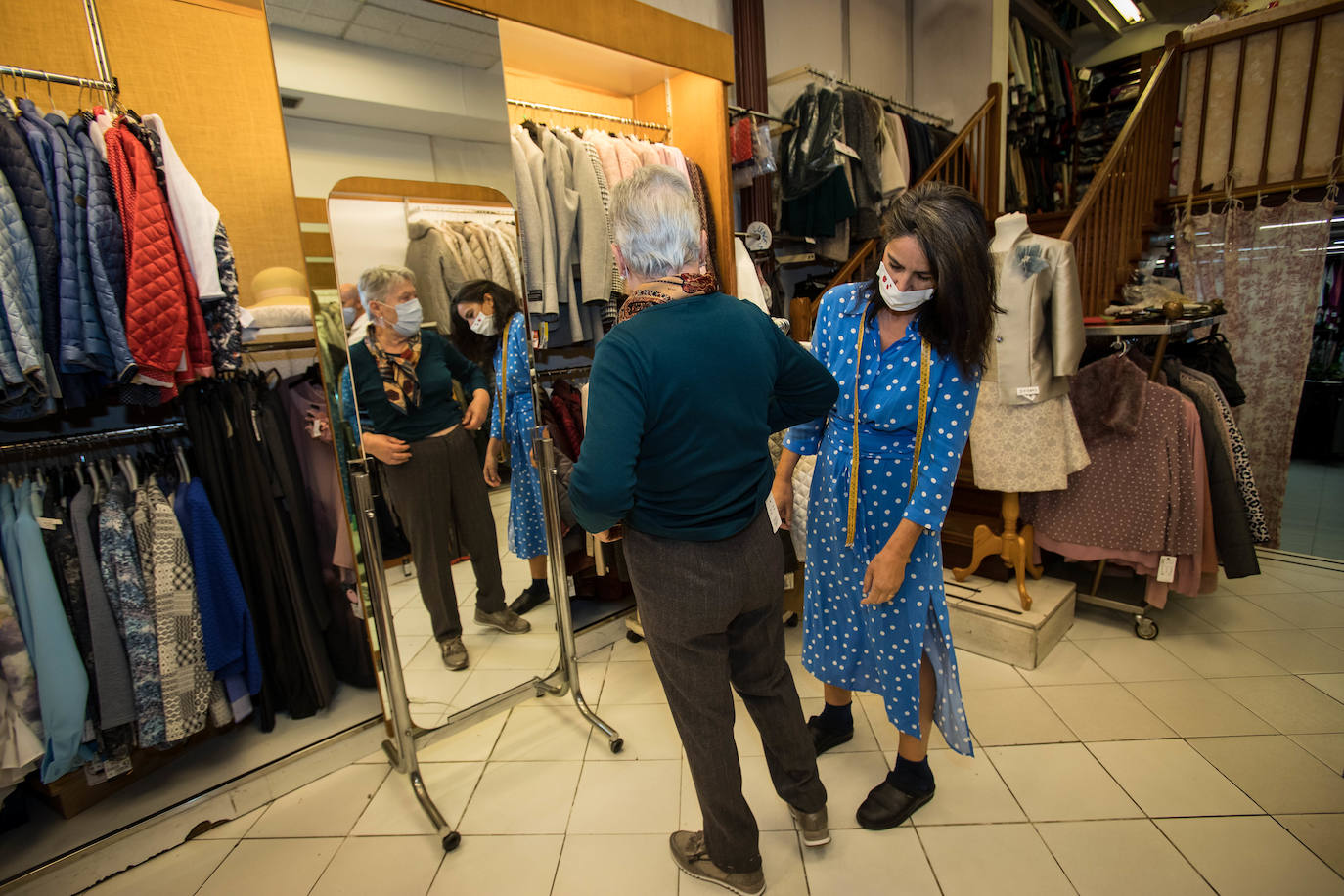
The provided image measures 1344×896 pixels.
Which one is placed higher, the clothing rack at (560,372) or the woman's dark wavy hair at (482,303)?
the woman's dark wavy hair at (482,303)

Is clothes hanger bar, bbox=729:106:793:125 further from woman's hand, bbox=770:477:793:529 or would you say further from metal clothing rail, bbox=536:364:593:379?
woman's hand, bbox=770:477:793:529

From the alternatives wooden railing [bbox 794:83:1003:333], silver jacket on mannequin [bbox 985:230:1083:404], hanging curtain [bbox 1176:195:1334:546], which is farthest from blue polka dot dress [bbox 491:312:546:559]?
hanging curtain [bbox 1176:195:1334:546]

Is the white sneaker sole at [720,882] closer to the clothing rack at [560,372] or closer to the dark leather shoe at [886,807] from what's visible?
the dark leather shoe at [886,807]

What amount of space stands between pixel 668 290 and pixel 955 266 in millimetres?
694

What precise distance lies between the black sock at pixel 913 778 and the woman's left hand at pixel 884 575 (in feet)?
1.87

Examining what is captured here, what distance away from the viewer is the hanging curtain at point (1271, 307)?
3.30m

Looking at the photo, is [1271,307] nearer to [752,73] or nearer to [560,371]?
[752,73]

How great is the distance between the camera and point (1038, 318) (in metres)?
2.36

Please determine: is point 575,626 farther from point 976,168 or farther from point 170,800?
point 976,168

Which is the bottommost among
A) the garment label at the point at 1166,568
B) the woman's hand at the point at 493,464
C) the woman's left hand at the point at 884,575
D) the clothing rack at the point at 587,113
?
the garment label at the point at 1166,568

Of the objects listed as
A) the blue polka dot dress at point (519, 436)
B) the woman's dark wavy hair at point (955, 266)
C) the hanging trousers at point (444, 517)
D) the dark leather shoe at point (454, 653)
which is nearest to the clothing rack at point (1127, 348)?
the woman's dark wavy hair at point (955, 266)

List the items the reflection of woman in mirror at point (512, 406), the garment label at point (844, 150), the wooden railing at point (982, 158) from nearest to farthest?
the reflection of woman in mirror at point (512, 406) < the garment label at point (844, 150) < the wooden railing at point (982, 158)

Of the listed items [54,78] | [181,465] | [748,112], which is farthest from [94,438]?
[748,112]

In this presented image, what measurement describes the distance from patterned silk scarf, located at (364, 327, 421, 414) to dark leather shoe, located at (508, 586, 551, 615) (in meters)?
0.79
